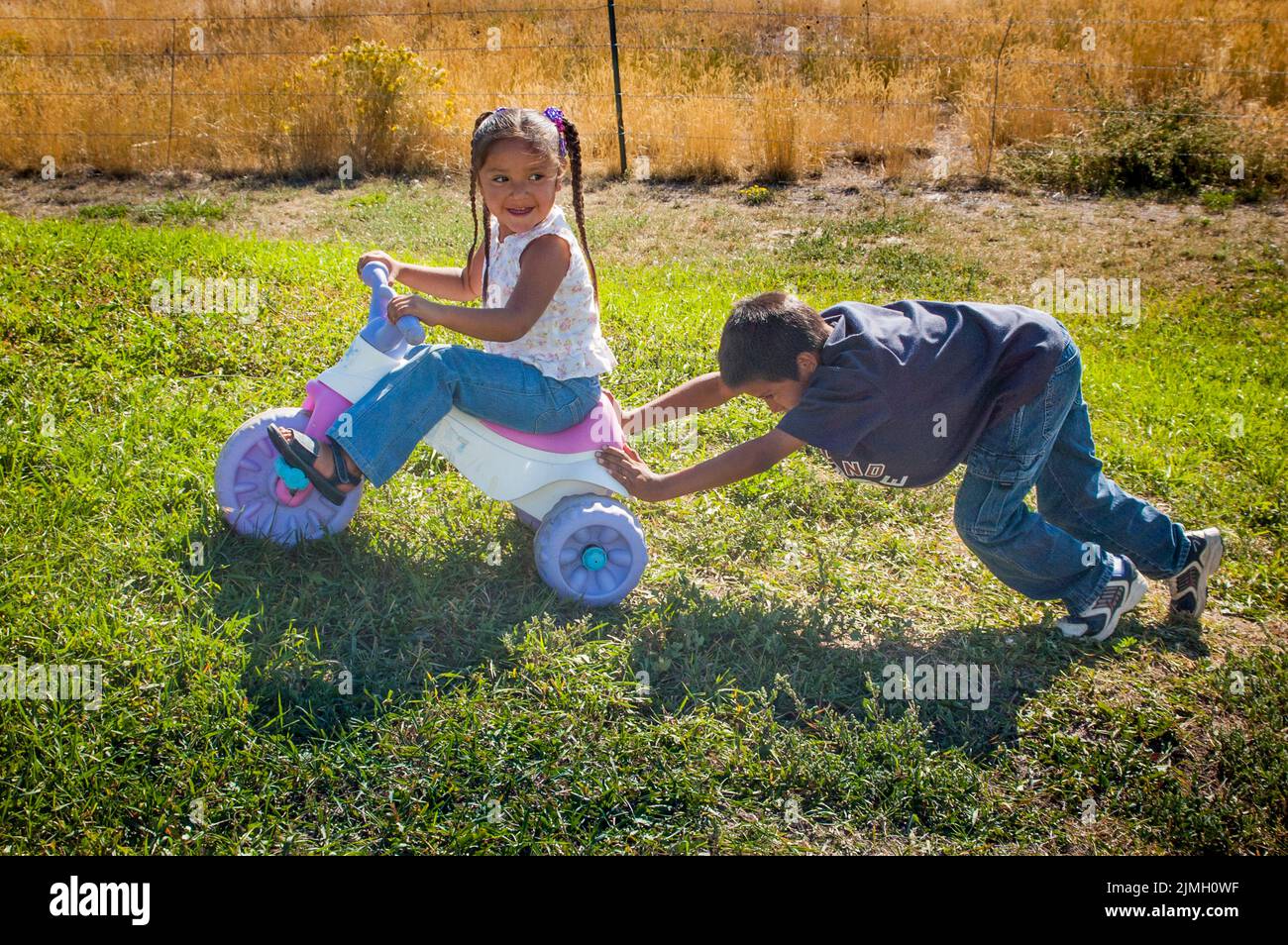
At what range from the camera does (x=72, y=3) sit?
15.1m

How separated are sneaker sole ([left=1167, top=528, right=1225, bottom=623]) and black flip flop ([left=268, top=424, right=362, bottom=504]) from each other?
2.88m

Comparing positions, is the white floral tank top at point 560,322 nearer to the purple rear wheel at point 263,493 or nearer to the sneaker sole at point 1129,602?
the purple rear wheel at point 263,493

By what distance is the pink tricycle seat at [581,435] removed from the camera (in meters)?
3.47

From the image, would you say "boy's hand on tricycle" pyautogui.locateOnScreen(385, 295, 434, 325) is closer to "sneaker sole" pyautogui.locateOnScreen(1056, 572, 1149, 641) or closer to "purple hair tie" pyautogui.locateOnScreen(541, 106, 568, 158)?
"purple hair tie" pyautogui.locateOnScreen(541, 106, 568, 158)

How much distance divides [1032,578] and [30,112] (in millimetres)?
10430

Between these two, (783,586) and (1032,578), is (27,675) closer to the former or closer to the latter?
(783,586)

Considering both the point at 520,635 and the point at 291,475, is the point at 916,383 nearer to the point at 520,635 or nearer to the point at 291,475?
the point at 520,635

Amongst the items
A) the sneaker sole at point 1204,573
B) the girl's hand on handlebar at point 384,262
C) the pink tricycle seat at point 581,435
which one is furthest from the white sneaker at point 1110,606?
the girl's hand on handlebar at point 384,262

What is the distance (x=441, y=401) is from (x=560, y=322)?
0.49 m

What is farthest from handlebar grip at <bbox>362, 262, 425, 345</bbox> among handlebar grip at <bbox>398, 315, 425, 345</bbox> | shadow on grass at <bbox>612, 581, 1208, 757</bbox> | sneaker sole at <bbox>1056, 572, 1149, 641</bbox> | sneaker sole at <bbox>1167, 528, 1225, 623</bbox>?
sneaker sole at <bbox>1167, 528, 1225, 623</bbox>

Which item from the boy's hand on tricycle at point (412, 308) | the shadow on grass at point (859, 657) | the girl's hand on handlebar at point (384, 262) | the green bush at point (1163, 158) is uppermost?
the green bush at point (1163, 158)

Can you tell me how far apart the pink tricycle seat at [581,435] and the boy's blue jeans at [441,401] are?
0.03 metres
